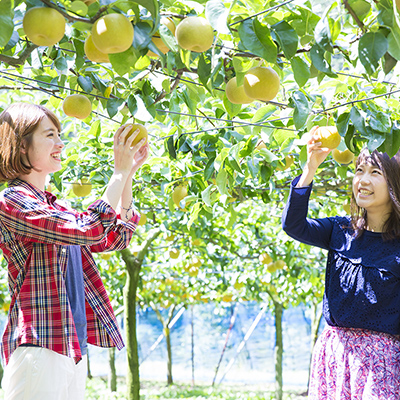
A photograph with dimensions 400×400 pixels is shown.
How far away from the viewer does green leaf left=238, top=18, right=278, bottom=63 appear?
3.18 feet

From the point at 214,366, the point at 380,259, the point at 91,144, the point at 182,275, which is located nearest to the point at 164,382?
the point at 214,366

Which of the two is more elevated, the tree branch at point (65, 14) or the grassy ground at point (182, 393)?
the tree branch at point (65, 14)

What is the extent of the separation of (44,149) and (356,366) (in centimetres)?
104

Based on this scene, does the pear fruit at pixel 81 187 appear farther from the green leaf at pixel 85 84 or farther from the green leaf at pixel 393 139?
the green leaf at pixel 393 139

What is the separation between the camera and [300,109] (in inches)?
52.1

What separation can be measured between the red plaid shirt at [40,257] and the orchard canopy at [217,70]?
288 millimetres

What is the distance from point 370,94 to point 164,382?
37.1 feet

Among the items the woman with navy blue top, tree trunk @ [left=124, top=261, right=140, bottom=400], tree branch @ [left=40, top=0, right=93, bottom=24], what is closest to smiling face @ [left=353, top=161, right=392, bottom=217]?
the woman with navy blue top

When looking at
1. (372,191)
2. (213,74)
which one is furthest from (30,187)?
(372,191)

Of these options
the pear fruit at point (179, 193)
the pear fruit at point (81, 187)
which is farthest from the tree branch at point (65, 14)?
the pear fruit at point (81, 187)

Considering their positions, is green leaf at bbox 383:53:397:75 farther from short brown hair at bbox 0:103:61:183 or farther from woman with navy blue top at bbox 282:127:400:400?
short brown hair at bbox 0:103:61:183

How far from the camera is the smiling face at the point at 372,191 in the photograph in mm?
1592

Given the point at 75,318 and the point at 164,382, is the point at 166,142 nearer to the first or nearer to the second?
the point at 75,318

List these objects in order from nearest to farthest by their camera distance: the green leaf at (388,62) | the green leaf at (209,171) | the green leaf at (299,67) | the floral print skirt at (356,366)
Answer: the green leaf at (388,62), the green leaf at (299,67), the floral print skirt at (356,366), the green leaf at (209,171)
